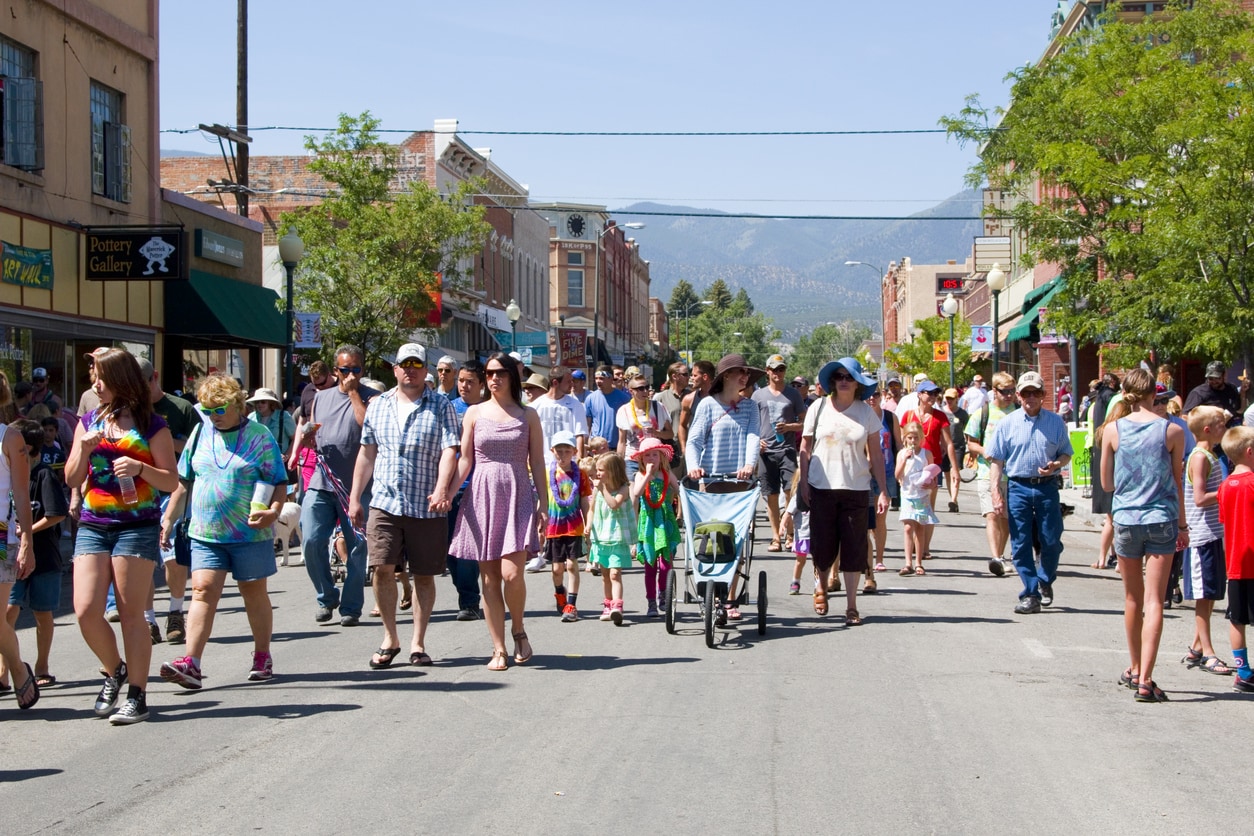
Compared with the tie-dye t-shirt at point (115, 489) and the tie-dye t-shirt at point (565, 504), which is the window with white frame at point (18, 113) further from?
Result: the tie-dye t-shirt at point (115, 489)

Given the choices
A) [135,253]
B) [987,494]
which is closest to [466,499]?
[987,494]

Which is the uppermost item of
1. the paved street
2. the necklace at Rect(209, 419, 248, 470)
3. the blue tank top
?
the necklace at Rect(209, 419, 248, 470)

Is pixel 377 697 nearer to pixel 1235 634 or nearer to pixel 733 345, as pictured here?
pixel 1235 634

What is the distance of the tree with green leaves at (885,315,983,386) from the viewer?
47659mm

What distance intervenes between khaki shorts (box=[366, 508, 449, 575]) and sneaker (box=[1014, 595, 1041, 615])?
16.8ft

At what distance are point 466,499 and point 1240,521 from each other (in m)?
4.58

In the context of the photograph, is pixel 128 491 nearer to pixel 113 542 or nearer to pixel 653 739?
pixel 113 542

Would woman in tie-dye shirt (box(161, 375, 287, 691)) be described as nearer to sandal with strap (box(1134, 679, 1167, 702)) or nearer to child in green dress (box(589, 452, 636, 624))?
child in green dress (box(589, 452, 636, 624))

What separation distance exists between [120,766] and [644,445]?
17.0 ft

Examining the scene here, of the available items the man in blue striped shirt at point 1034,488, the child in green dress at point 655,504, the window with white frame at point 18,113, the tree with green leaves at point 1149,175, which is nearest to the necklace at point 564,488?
the child in green dress at point 655,504

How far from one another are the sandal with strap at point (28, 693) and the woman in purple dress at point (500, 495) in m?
2.49

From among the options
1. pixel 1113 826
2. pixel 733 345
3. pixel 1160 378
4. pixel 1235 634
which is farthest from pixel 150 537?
pixel 733 345

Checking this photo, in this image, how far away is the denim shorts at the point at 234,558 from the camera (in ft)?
26.8

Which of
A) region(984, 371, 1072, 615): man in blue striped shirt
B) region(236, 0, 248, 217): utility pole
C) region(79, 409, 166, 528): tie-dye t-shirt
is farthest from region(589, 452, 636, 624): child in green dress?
region(236, 0, 248, 217): utility pole
